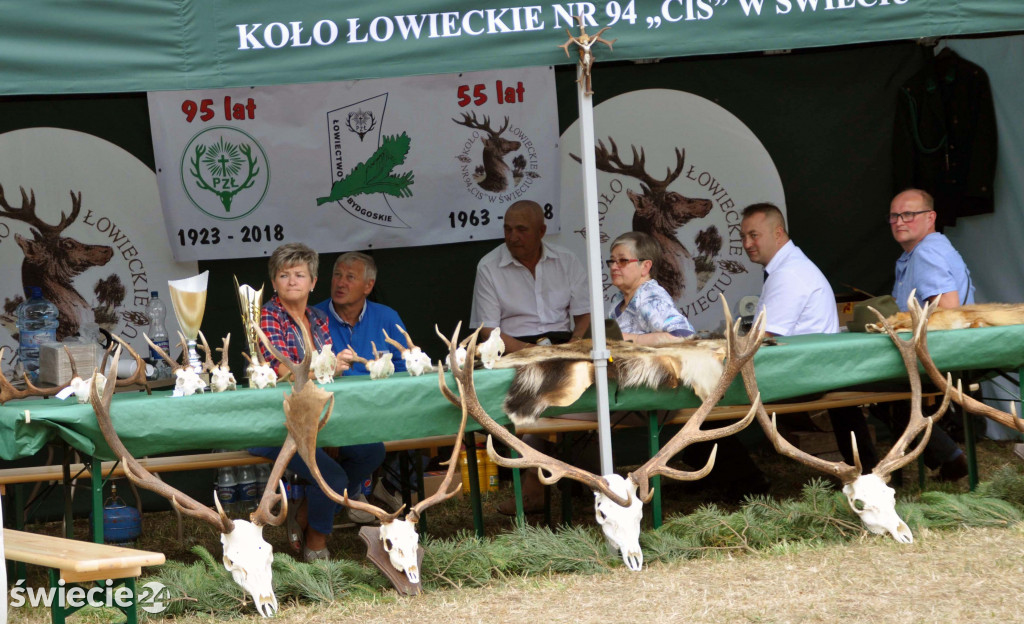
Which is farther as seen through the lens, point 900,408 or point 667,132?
point 667,132

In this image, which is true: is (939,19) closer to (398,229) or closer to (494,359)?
(494,359)

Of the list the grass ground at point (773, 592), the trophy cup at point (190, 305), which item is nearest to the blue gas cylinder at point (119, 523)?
the grass ground at point (773, 592)

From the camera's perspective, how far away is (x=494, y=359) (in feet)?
13.7

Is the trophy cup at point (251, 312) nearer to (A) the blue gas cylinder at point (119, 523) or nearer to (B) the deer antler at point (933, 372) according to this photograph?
(A) the blue gas cylinder at point (119, 523)

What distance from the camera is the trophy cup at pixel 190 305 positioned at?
3.97m

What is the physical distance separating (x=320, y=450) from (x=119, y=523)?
1419 millimetres

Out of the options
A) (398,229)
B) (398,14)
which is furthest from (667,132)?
(398,14)

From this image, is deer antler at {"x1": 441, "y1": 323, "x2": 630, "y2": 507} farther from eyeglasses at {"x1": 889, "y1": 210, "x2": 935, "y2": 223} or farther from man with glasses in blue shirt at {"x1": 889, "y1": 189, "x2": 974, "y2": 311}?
eyeglasses at {"x1": 889, "y1": 210, "x2": 935, "y2": 223}

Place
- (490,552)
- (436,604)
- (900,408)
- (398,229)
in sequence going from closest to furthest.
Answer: (436,604), (490,552), (900,408), (398,229)

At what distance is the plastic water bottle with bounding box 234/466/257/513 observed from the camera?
6090mm

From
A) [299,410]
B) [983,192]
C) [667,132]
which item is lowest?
[299,410]

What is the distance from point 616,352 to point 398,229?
2.45 m

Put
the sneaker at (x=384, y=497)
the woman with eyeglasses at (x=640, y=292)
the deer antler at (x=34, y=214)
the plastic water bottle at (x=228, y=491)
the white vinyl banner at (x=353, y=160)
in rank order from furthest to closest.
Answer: the white vinyl banner at (x=353, y=160)
the plastic water bottle at (x=228, y=491)
the deer antler at (x=34, y=214)
the sneaker at (x=384, y=497)
the woman with eyeglasses at (x=640, y=292)

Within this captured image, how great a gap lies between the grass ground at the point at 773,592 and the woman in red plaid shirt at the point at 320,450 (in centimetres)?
80
